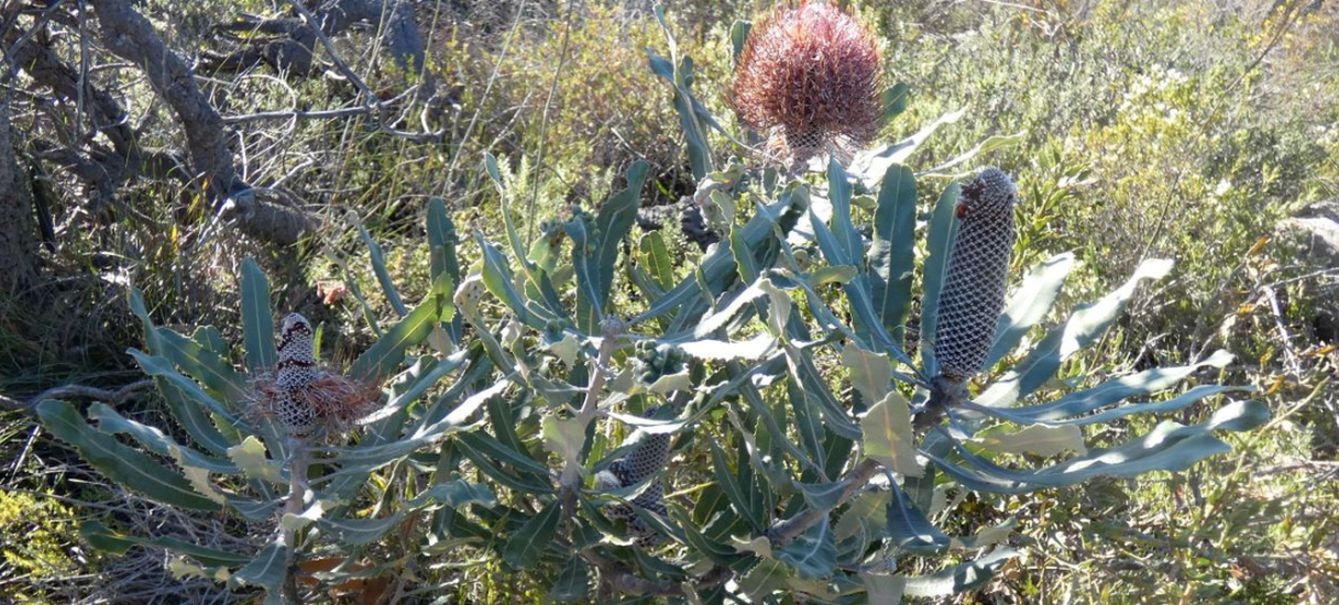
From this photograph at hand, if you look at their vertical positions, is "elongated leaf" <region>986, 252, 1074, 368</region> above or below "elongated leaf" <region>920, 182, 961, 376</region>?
below

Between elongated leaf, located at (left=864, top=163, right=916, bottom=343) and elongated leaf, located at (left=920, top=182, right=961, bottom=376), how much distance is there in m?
0.03

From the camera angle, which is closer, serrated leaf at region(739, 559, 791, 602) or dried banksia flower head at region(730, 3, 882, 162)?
serrated leaf at region(739, 559, 791, 602)

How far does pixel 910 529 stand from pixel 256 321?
1.27 m

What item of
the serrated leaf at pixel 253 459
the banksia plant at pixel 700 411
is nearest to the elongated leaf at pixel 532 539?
the banksia plant at pixel 700 411

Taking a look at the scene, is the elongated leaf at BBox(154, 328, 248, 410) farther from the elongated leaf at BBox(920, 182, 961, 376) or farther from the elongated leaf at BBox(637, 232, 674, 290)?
the elongated leaf at BBox(920, 182, 961, 376)

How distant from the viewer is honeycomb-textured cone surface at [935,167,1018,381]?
1792 millimetres

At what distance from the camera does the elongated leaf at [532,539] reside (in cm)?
209

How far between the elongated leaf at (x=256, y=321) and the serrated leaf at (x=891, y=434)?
120cm

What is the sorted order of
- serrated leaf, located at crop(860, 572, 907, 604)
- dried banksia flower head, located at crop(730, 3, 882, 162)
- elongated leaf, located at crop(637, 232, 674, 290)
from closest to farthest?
serrated leaf, located at crop(860, 572, 907, 604) → elongated leaf, located at crop(637, 232, 674, 290) → dried banksia flower head, located at crop(730, 3, 882, 162)

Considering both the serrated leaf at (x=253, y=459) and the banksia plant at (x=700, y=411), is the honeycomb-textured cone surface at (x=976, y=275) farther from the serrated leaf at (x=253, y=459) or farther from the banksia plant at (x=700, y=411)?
the serrated leaf at (x=253, y=459)

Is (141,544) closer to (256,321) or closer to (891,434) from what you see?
(256,321)

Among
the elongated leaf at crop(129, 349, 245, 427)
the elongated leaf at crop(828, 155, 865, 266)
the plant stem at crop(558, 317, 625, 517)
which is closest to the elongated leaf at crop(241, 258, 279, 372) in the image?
the elongated leaf at crop(129, 349, 245, 427)

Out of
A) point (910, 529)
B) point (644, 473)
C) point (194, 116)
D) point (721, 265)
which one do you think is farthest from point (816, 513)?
point (194, 116)

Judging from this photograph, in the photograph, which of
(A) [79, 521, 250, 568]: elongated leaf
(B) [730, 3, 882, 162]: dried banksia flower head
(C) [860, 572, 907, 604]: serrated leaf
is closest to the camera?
(C) [860, 572, 907, 604]: serrated leaf
